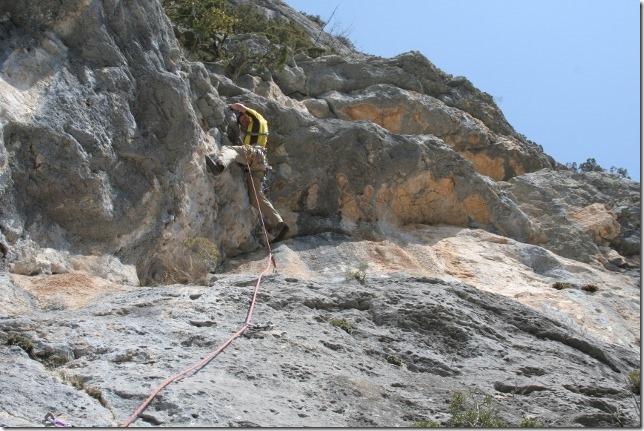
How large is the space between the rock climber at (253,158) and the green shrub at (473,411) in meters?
6.89

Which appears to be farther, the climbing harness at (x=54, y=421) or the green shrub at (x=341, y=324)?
the green shrub at (x=341, y=324)

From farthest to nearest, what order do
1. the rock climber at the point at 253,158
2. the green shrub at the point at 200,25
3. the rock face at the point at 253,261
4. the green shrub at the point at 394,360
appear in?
the green shrub at the point at 200,25 < the rock climber at the point at 253,158 < the green shrub at the point at 394,360 < the rock face at the point at 253,261

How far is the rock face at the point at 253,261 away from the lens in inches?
346

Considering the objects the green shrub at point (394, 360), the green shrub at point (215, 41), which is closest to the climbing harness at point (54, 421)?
the green shrub at point (394, 360)

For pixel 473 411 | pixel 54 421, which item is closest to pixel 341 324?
pixel 473 411

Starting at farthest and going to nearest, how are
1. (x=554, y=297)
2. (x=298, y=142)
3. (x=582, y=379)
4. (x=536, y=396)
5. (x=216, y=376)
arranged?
(x=298, y=142), (x=554, y=297), (x=582, y=379), (x=536, y=396), (x=216, y=376)

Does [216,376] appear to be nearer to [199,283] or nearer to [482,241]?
[199,283]

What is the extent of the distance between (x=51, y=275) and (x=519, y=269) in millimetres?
9733

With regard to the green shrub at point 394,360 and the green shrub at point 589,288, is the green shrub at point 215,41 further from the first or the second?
the green shrub at point 394,360

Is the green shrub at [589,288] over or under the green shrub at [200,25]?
under

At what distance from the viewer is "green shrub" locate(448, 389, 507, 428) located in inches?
339

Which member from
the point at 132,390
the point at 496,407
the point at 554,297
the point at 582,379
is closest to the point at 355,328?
the point at 496,407

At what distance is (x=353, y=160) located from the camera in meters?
18.0

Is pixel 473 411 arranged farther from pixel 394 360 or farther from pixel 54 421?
pixel 54 421
